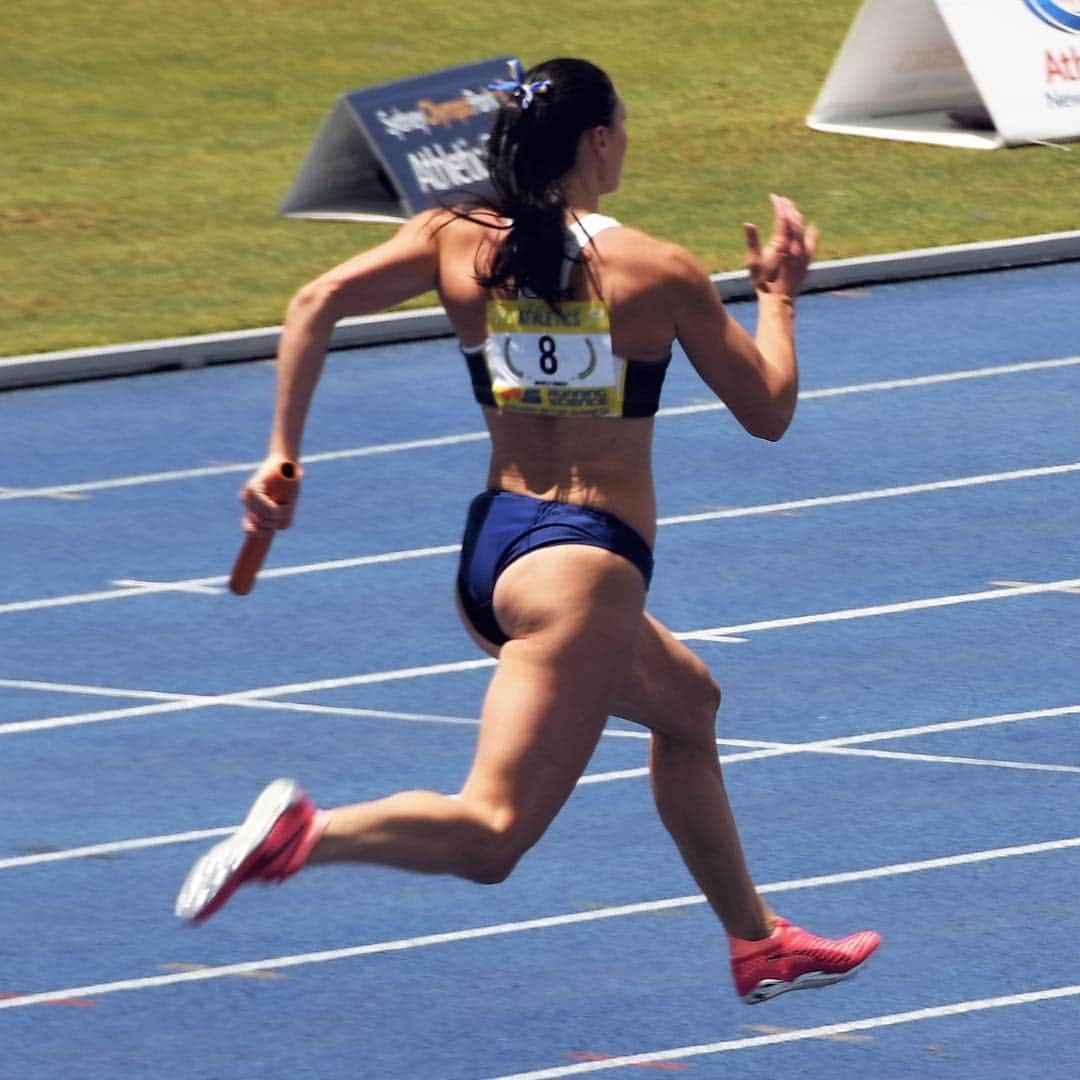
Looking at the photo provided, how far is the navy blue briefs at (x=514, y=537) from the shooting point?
5.81 meters

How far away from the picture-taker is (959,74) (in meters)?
18.9

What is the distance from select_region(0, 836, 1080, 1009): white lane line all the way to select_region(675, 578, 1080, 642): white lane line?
219 cm

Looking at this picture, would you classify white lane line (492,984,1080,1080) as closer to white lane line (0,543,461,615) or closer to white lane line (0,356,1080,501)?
white lane line (0,543,461,615)

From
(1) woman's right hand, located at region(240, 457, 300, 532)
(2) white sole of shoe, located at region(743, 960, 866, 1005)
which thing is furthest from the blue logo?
(1) woman's right hand, located at region(240, 457, 300, 532)

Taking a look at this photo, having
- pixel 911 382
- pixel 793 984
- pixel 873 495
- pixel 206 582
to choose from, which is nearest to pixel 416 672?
pixel 206 582

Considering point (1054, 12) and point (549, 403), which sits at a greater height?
point (549, 403)

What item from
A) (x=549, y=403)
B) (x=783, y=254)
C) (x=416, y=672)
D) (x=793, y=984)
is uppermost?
(x=783, y=254)

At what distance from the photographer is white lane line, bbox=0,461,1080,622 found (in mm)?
10500

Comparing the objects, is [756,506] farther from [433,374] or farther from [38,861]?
[38,861]

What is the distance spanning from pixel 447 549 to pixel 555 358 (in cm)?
527

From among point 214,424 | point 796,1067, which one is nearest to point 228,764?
point 796,1067

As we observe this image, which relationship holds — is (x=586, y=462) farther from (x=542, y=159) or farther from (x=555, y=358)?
(x=542, y=159)

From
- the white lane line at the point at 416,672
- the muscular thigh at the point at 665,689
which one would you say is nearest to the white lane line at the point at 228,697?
the white lane line at the point at 416,672

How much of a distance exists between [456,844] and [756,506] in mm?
6029
